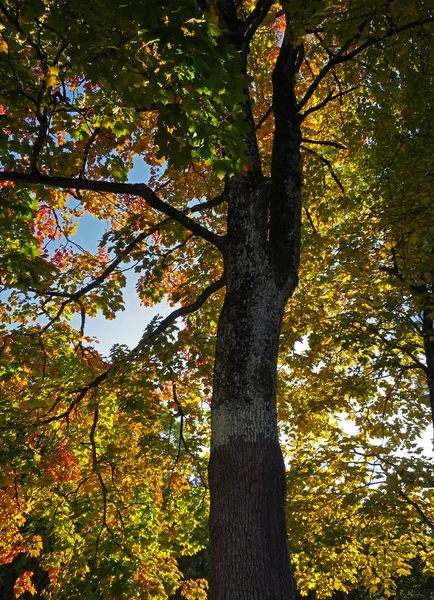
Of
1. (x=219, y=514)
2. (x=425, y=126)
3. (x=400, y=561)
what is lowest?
(x=400, y=561)

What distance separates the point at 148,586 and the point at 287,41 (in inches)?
429

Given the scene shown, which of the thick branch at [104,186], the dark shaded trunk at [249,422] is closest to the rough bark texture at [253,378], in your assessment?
the dark shaded trunk at [249,422]

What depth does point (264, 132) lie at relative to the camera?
7.99 m

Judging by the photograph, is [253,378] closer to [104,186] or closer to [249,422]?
[249,422]

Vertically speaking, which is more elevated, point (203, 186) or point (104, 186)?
point (203, 186)

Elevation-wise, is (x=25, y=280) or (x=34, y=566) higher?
(x=25, y=280)

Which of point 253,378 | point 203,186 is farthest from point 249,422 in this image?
point 203,186

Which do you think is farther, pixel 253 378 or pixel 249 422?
pixel 253 378

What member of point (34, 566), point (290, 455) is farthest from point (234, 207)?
point (34, 566)

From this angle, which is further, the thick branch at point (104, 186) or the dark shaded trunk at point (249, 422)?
the thick branch at point (104, 186)

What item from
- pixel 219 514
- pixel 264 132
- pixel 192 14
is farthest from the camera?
pixel 264 132

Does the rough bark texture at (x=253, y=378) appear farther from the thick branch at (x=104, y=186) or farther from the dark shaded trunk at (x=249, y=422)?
the thick branch at (x=104, y=186)

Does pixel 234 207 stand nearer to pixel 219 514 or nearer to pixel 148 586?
pixel 219 514

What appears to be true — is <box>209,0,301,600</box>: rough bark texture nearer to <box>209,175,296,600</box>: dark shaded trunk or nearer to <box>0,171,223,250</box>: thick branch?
<box>209,175,296,600</box>: dark shaded trunk
